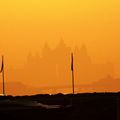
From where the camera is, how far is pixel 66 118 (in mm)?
62000

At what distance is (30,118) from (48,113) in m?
1.93

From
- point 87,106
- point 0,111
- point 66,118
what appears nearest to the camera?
point 0,111

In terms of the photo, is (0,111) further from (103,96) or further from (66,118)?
(103,96)

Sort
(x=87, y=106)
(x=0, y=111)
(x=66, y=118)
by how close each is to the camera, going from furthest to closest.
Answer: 1. (x=87, y=106)
2. (x=66, y=118)
3. (x=0, y=111)

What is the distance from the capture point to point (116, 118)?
214 feet

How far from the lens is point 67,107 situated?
61.2 metres

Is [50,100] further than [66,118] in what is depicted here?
Yes

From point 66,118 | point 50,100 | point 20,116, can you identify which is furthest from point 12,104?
point 50,100

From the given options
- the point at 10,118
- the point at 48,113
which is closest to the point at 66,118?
the point at 48,113

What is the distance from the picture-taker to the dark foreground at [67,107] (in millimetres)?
59188

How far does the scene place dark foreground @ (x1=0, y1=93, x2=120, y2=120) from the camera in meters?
59.2

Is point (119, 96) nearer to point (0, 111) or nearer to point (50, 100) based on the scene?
point (50, 100)

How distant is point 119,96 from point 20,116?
13.7m

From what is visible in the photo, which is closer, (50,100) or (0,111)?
(0,111)
